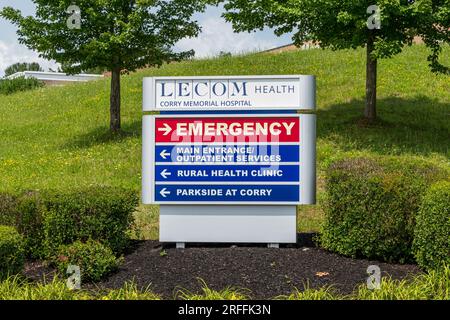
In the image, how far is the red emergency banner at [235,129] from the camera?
9609 millimetres

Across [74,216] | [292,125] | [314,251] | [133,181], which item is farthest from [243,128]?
[133,181]

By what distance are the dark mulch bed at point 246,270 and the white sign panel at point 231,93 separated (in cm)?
217

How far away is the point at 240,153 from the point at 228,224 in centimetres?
111

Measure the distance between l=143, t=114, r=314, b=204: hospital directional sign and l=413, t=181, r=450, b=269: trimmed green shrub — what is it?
198cm

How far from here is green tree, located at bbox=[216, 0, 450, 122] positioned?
18.7 meters

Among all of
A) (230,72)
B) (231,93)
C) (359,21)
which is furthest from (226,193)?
(230,72)

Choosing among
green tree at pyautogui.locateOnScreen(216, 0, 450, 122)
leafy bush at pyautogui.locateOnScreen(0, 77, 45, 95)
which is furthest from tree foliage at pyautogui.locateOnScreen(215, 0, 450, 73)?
leafy bush at pyautogui.locateOnScreen(0, 77, 45, 95)

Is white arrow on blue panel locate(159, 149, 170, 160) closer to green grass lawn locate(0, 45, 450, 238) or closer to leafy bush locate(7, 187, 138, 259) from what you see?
leafy bush locate(7, 187, 138, 259)

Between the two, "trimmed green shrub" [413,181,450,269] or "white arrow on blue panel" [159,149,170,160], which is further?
"white arrow on blue panel" [159,149,170,160]

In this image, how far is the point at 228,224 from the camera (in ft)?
32.1

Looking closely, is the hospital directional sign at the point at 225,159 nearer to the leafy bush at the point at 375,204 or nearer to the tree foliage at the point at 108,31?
the leafy bush at the point at 375,204

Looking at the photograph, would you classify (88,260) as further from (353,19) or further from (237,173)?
(353,19)

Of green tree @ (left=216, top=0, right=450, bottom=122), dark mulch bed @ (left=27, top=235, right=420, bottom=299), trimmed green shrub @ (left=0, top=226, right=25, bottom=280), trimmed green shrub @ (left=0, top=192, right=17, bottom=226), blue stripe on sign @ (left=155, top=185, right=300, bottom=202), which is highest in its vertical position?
green tree @ (left=216, top=0, right=450, bottom=122)
